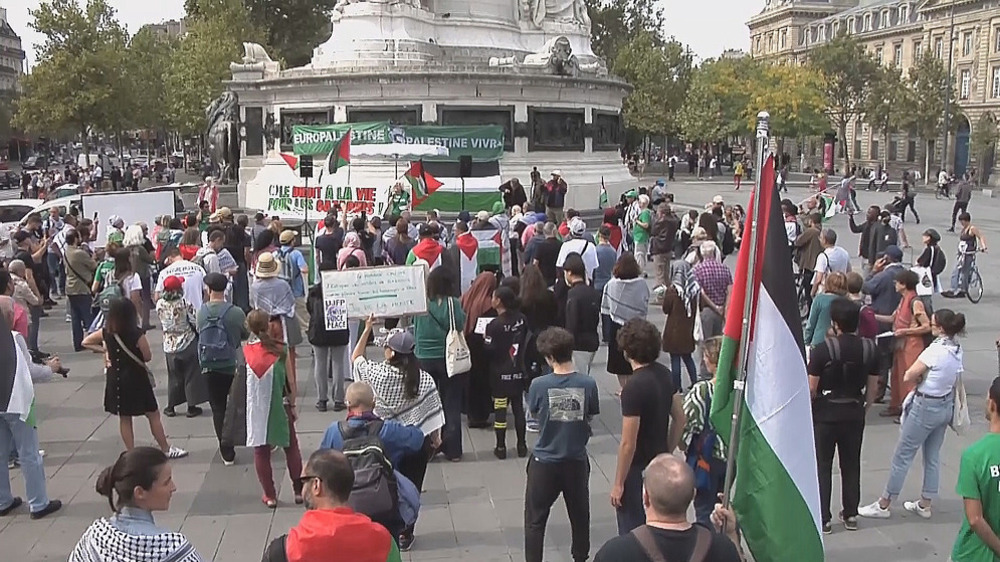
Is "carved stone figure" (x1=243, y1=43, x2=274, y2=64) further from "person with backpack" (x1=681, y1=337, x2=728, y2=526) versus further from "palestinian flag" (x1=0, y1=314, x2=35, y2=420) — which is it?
"person with backpack" (x1=681, y1=337, x2=728, y2=526)

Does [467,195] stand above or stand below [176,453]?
above

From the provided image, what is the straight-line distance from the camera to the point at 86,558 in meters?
3.69

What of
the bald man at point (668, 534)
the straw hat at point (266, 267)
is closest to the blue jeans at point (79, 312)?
the straw hat at point (266, 267)

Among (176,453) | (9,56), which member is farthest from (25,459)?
(9,56)

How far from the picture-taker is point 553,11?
1209 inches

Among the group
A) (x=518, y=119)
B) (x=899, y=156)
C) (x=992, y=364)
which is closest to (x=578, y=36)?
(x=518, y=119)

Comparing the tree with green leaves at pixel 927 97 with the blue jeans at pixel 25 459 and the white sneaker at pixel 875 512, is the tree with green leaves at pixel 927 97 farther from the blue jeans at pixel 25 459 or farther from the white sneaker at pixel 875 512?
the blue jeans at pixel 25 459

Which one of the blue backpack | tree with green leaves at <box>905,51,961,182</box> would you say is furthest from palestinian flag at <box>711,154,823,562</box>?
tree with green leaves at <box>905,51,961,182</box>

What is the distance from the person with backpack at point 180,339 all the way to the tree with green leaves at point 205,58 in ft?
134

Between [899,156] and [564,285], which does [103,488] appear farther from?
[899,156]

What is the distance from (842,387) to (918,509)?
1.49m

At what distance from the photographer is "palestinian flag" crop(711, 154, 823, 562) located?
423cm

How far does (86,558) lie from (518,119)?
23310mm

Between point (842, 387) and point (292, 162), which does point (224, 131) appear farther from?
point (842, 387)
